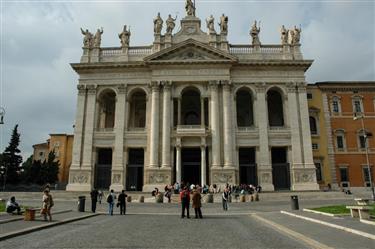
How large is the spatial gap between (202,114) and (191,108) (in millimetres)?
5069

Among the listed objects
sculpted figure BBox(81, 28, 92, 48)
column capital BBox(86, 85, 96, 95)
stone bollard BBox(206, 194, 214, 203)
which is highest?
sculpted figure BBox(81, 28, 92, 48)

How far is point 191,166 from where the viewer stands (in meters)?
38.1

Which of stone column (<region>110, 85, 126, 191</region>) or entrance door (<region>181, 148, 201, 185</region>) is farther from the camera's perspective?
entrance door (<region>181, 148, 201, 185</region>)

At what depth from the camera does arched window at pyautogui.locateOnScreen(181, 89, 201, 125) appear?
1625 inches

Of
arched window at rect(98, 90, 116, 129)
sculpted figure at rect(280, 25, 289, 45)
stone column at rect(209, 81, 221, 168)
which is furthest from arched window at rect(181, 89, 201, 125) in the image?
sculpted figure at rect(280, 25, 289, 45)

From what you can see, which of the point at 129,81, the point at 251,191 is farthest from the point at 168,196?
the point at 129,81

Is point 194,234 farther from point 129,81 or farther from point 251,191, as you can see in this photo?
point 129,81

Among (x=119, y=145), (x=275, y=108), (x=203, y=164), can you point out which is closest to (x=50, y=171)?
(x=119, y=145)

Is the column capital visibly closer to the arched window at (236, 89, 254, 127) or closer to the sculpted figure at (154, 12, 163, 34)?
the sculpted figure at (154, 12, 163, 34)

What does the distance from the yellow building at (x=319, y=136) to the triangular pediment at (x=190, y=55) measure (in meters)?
12.2

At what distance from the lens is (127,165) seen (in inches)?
1459

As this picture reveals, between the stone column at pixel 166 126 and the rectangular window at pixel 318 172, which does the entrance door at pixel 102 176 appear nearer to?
the stone column at pixel 166 126

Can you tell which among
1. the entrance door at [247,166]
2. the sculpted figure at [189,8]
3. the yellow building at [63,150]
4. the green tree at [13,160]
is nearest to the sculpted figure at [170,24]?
the sculpted figure at [189,8]

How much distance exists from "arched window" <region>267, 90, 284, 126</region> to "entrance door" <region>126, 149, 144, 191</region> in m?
16.9
